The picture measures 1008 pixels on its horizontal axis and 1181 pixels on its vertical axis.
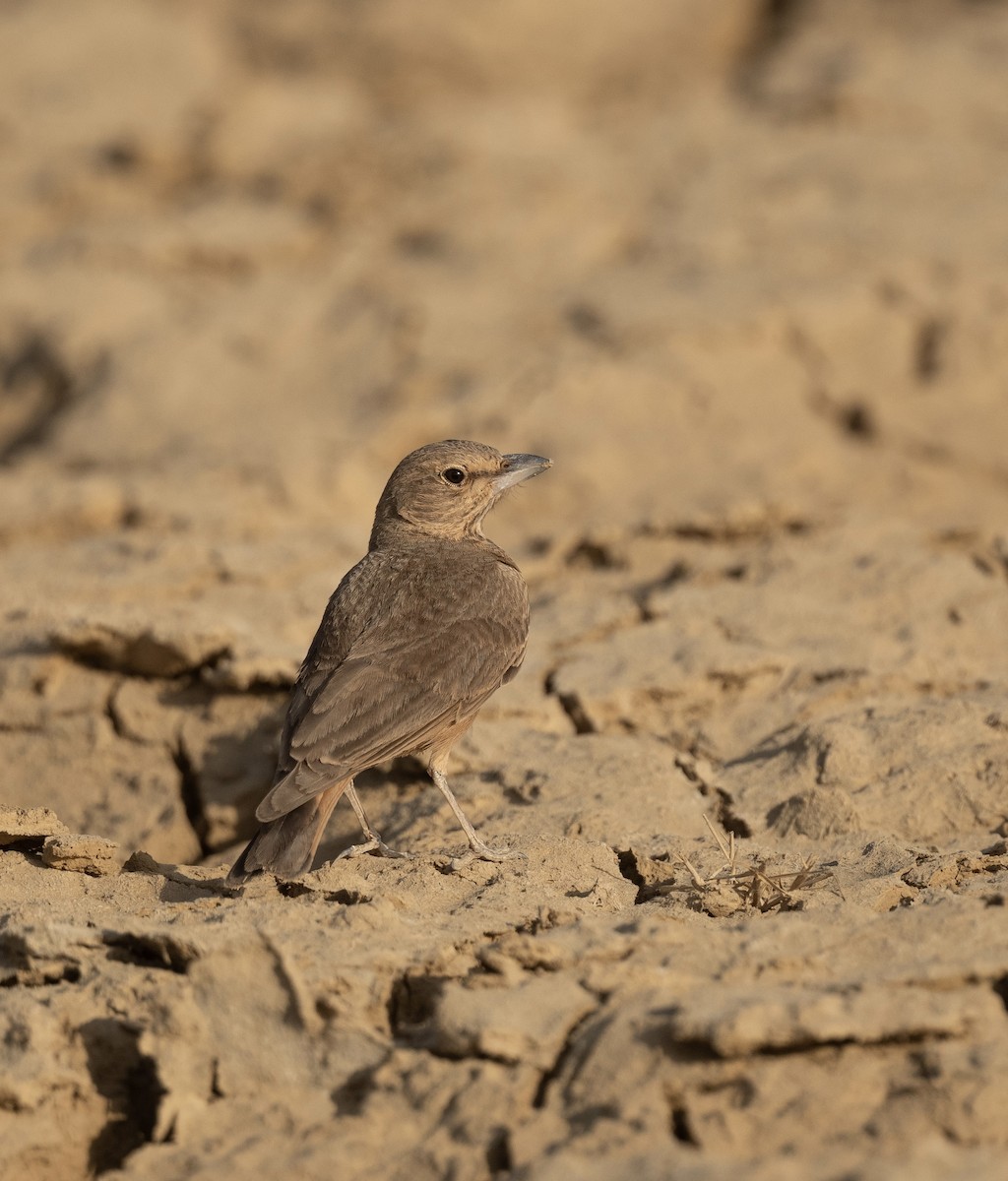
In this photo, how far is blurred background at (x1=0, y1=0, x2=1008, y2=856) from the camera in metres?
6.44

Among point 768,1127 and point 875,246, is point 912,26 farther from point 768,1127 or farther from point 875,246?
point 768,1127

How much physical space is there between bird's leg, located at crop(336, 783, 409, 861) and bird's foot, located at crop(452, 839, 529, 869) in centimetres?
22

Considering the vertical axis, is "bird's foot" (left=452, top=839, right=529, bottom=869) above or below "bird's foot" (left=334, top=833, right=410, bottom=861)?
above

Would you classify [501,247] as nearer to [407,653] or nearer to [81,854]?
[407,653]

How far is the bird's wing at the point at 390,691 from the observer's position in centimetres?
420

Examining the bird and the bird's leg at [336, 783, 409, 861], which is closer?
the bird

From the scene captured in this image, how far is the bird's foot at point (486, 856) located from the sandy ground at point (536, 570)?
0.09 metres

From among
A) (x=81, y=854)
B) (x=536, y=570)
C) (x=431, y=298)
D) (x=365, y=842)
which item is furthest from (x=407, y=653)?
(x=431, y=298)

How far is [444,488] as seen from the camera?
5.48m

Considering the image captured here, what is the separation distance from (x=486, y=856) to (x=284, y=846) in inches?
21.3

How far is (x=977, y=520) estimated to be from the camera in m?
7.23

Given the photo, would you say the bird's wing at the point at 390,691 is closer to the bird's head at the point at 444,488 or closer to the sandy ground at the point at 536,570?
the sandy ground at the point at 536,570

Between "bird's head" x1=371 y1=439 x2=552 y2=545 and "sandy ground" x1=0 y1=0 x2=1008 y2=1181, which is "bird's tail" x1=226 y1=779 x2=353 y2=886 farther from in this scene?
"bird's head" x1=371 y1=439 x2=552 y2=545

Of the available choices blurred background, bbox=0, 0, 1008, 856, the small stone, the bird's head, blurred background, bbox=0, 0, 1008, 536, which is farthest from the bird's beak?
the small stone
